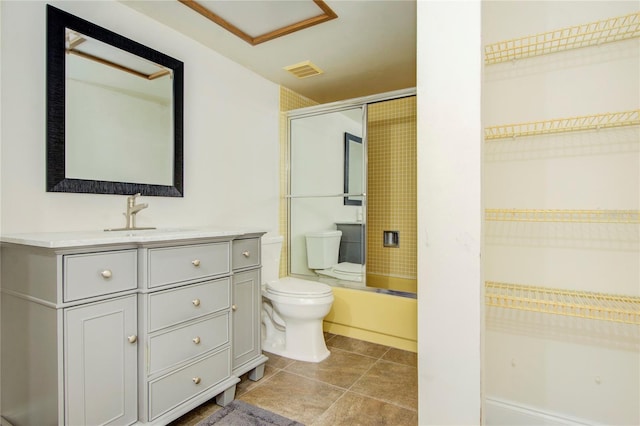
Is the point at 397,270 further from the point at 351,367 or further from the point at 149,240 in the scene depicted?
the point at 149,240

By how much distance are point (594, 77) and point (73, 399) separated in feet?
8.09

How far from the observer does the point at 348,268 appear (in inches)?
117

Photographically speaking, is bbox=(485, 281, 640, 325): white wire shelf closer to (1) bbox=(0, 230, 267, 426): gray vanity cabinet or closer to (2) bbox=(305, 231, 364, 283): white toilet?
(1) bbox=(0, 230, 267, 426): gray vanity cabinet

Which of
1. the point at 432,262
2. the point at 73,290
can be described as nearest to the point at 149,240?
the point at 73,290

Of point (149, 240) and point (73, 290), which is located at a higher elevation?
point (149, 240)

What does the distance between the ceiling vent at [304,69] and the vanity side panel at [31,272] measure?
6.93ft

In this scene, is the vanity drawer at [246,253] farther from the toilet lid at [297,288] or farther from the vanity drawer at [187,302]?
the toilet lid at [297,288]

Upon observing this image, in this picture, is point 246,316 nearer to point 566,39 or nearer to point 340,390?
point 340,390

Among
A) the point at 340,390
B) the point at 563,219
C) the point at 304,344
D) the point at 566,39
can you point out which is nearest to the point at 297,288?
the point at 304,344

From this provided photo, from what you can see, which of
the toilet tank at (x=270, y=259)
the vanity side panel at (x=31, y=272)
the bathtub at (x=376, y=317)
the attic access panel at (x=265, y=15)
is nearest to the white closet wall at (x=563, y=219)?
the bathtub at (x=376, y=317)

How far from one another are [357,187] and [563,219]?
160 centimetres

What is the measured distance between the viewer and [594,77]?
150 centimetres

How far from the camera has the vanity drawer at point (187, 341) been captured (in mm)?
1475

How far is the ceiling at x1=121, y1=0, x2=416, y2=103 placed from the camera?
6.42 ft
